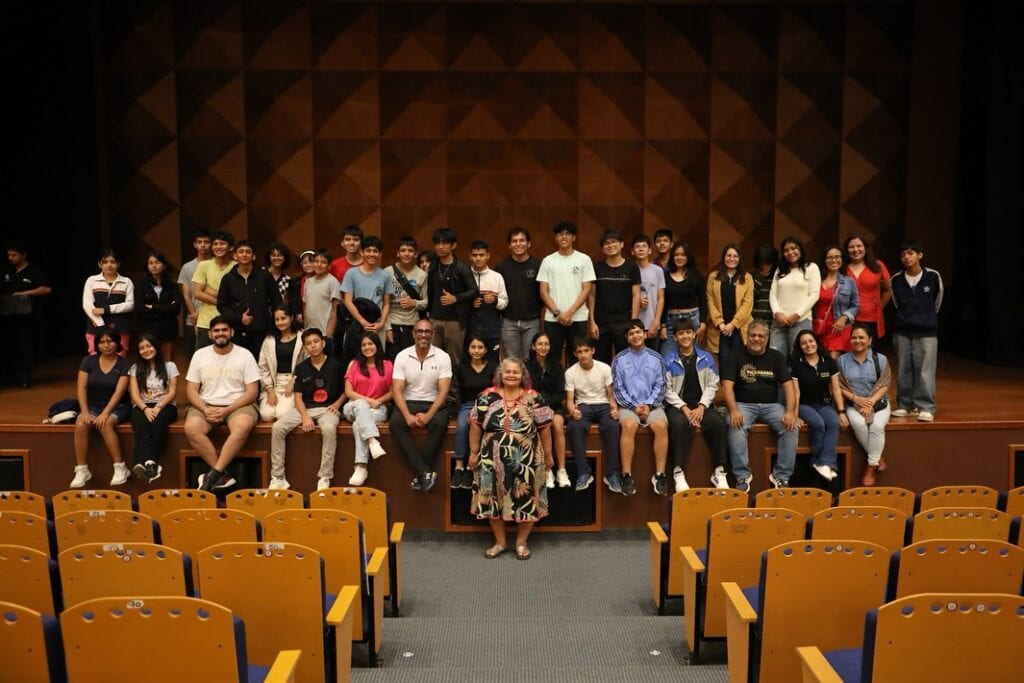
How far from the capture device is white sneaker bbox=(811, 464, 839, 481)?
6.07 metres

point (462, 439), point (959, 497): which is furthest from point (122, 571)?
point (959, 497)

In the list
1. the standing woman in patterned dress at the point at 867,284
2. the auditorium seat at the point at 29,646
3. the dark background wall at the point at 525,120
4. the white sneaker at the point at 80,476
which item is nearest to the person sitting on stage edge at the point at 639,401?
the standing woman in patterned dress at the point at 867,284

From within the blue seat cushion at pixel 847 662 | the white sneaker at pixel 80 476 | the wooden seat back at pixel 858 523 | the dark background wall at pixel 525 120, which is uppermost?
the dark background wall at pixel 525 120

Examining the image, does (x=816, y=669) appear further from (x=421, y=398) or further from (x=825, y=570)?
(x=421, y=398)

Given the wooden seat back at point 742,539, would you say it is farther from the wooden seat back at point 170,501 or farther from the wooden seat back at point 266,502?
the wooden seat back at point 170,501

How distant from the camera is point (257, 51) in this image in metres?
10.3

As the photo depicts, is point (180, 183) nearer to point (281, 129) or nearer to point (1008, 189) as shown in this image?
point (281, 129)

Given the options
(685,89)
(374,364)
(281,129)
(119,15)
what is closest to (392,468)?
(374,364)

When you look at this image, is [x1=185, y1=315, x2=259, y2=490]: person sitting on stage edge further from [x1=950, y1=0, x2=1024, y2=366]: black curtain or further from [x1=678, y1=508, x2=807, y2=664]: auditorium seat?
[x1=950, y1=0, x2=1024, y2=366]: black curtain

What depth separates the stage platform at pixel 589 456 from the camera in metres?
6.18

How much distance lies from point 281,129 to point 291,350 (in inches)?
190

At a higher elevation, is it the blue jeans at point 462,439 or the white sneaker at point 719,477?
the blue jeans at point 462,439

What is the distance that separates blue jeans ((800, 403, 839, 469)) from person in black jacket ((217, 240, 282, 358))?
3.96 m

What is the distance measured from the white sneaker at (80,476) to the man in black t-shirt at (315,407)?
126 cm
